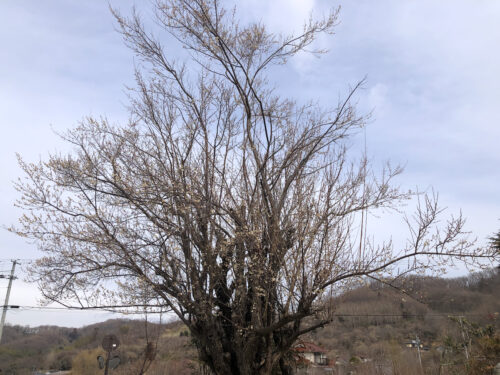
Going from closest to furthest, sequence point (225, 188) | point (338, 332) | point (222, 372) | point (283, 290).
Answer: point (283, 290)
point (222, 372)
point (225, 188)
point (338, 332)

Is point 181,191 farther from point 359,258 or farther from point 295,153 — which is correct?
point 359,258

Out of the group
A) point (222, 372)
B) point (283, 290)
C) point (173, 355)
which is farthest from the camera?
point (173, 355)

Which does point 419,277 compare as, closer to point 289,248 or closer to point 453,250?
point 453,250

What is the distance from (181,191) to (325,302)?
3404 millimetres

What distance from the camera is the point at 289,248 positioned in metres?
6.98

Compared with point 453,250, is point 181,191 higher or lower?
higher

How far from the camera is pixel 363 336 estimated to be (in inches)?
1550

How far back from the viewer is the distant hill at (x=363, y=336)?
37.9 ft

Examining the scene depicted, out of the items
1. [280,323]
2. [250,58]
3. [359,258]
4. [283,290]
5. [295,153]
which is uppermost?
[250,58]

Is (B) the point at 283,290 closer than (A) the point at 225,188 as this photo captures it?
Yes

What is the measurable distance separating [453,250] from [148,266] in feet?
18.0

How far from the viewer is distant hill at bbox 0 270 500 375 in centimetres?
1154

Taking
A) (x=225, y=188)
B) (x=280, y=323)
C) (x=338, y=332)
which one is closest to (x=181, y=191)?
(x=225, y=188)

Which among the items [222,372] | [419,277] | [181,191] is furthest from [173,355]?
[419,277]
